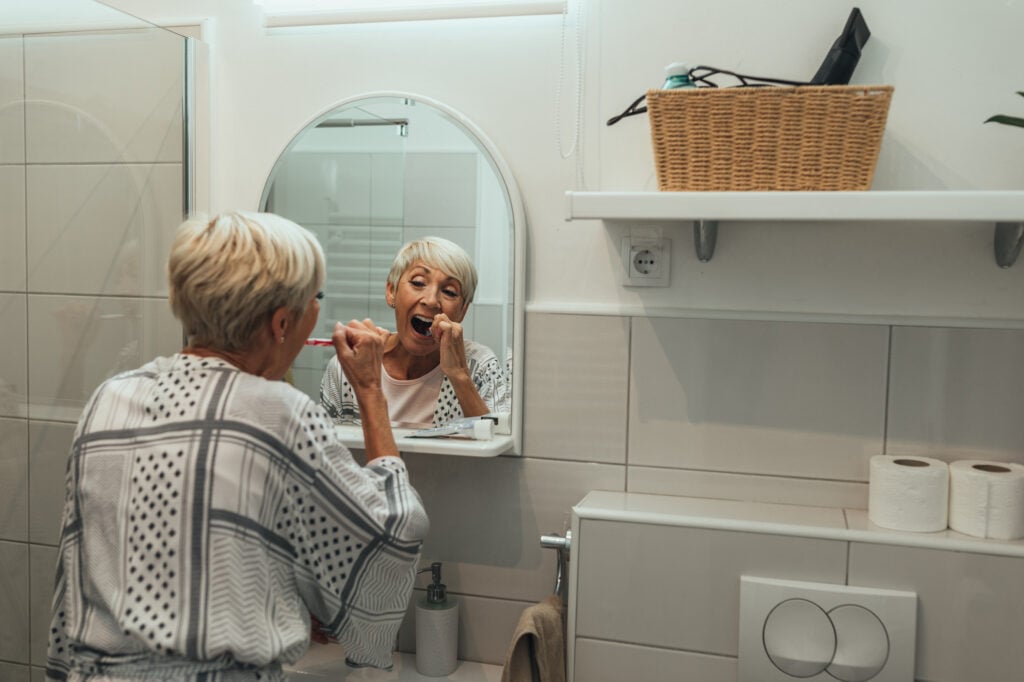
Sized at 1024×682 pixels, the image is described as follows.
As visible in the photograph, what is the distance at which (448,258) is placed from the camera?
5.18ft

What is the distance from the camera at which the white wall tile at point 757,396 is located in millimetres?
1441

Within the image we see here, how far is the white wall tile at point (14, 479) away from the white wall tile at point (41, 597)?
5 cm

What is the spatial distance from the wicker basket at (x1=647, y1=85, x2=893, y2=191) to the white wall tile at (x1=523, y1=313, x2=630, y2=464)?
328 millimetres

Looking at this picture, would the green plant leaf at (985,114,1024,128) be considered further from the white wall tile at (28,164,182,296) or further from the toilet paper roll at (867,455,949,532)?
the white wall tile at (28,164,182,296)

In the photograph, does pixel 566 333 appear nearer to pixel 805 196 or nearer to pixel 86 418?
pixel 805 196

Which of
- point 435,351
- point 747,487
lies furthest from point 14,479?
point 747,487

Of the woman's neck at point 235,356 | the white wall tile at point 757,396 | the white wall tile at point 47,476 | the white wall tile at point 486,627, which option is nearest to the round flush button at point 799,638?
the white wall tile at point 757,396

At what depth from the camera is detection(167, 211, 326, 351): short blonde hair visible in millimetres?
1038

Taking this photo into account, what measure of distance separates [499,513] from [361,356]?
42 cm

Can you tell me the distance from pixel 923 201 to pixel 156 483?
3.18 ft

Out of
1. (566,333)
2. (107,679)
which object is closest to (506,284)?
(566,333)

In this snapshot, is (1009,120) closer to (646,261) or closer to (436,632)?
(646,261)

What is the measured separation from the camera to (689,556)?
1.38 metres

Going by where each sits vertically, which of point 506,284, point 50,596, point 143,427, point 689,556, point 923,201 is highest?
point 923,201
